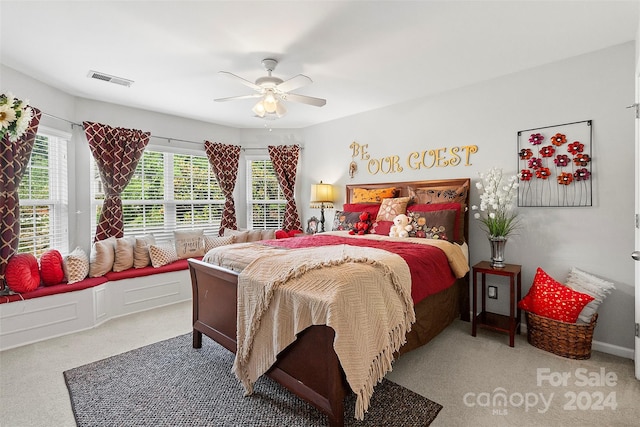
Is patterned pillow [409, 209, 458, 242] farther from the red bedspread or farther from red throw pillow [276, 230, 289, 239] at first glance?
red throw pillow [276, 230, 289, 239]

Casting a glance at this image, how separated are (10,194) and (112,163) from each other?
124 cm

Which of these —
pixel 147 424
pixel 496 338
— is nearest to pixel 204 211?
pixel 147 424

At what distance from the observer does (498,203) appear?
305 centimetres

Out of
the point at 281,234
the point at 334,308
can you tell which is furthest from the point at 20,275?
the point at 334,308

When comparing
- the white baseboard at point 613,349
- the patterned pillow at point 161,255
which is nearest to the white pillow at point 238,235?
the patterned pillow at point 161,255

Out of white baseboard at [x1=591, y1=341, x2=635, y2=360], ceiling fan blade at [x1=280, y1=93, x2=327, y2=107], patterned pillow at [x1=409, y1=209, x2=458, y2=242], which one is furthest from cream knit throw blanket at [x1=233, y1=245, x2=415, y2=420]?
white baseboard at [x1=591, y1=341, x2=635, y2=360]

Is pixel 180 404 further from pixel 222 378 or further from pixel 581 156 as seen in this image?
pixel 581 156

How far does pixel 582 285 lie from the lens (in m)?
2.58

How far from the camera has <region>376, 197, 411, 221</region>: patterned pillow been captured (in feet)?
11.5

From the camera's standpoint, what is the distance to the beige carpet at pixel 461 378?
1.83 meters

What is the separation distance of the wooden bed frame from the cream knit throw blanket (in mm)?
87

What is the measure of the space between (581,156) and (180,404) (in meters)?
3.68

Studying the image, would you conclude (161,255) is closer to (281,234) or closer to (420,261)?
(281,234)

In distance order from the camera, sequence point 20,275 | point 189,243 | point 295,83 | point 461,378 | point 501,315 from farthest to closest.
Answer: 1. point 189,243
2. point 501,315
3. point 20,275
4. point 295,83
5. point 461,378
